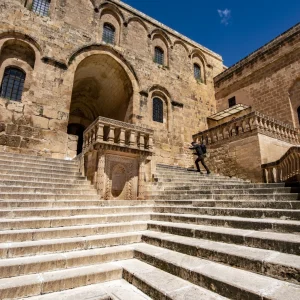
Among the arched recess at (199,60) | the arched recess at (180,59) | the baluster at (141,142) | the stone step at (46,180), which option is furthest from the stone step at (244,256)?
the arched recess at (199,60)

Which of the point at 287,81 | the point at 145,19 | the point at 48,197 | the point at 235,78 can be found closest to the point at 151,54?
the point at 145,19

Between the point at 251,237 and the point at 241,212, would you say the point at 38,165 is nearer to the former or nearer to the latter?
the point at 241,212

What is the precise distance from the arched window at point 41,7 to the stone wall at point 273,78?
14168mm

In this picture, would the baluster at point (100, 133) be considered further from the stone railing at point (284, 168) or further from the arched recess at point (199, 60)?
the arched recess at point (199, 60)

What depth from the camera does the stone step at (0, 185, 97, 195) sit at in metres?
5.16

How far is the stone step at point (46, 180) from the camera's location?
571cm

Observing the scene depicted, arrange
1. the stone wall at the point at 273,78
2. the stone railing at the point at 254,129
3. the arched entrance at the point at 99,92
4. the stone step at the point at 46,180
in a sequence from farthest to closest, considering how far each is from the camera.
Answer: the arched entrance at the point at 99,92 → the stone wall at the point at 273,78 → the stone railing at the point at 254,129 → the stone step at the point at 46,180

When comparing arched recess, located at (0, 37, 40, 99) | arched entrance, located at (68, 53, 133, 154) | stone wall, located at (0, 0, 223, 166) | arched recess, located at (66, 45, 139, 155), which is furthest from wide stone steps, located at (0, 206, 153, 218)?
arched entrance, located at (68, 53, 133, 154)

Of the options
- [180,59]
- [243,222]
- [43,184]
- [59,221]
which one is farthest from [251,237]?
[180,59]

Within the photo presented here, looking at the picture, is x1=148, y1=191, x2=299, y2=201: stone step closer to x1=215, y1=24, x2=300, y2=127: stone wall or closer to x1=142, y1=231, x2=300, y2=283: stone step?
x1=142, y1=231, x2=300, y2=283: stone step

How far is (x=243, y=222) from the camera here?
3.34 metres

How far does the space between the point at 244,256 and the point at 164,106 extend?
563 inches

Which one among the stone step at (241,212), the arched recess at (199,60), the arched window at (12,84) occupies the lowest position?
the stone step at (241,212)

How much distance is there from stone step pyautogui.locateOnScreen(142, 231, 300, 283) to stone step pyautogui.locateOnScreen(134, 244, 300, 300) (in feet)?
0.21
